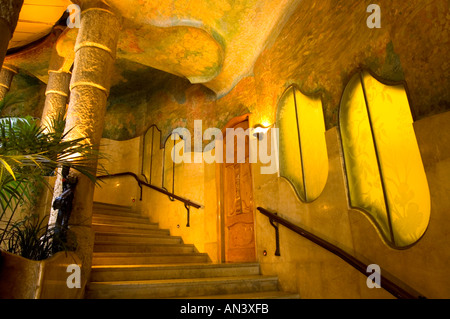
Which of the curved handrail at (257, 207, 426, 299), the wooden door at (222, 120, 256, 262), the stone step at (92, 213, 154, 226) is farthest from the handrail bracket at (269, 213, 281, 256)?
→ the stone step at (92, 213, 154, 226)

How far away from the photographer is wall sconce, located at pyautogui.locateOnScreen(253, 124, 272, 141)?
4.60 m

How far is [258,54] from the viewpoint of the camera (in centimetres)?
501

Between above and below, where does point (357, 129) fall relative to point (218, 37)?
below

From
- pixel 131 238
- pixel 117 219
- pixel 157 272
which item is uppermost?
pixel 117 219

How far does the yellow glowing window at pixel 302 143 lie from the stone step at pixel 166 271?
1.36 meters

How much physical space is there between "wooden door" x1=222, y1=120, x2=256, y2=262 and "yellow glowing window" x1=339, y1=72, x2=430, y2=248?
228 cm

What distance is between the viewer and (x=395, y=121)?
106 inches

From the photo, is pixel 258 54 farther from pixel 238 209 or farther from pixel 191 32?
pixel 238 209

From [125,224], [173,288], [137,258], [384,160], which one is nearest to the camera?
[384,160]

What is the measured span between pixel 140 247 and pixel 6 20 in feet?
12.3

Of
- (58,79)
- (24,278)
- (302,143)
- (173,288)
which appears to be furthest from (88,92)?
(302,143)
